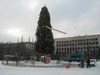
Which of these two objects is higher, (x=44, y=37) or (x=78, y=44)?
(x=78, y=44)

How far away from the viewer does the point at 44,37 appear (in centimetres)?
5238

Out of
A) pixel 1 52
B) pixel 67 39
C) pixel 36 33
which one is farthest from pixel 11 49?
pixel 36 33

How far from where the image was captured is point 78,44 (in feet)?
479

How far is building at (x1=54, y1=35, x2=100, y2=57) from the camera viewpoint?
139375mm

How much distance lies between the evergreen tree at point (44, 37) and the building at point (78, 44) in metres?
78.4

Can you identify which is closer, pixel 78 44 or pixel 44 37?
pixel 44 37

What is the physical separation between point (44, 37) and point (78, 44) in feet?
314

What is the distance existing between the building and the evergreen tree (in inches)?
3085

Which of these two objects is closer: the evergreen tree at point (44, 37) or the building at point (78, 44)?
the evergreen tree at point (44, 37)

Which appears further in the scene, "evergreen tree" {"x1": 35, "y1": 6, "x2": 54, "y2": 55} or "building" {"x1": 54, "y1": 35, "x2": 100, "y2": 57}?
"building" {"x1": 54, "y1": 35, "x2": 100, "y2": 57}

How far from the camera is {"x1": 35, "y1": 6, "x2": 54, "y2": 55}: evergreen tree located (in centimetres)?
5222

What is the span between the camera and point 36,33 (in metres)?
53.4

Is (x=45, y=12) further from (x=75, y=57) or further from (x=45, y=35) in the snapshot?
(x=75, y=57)

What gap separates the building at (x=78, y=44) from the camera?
5487 inches
